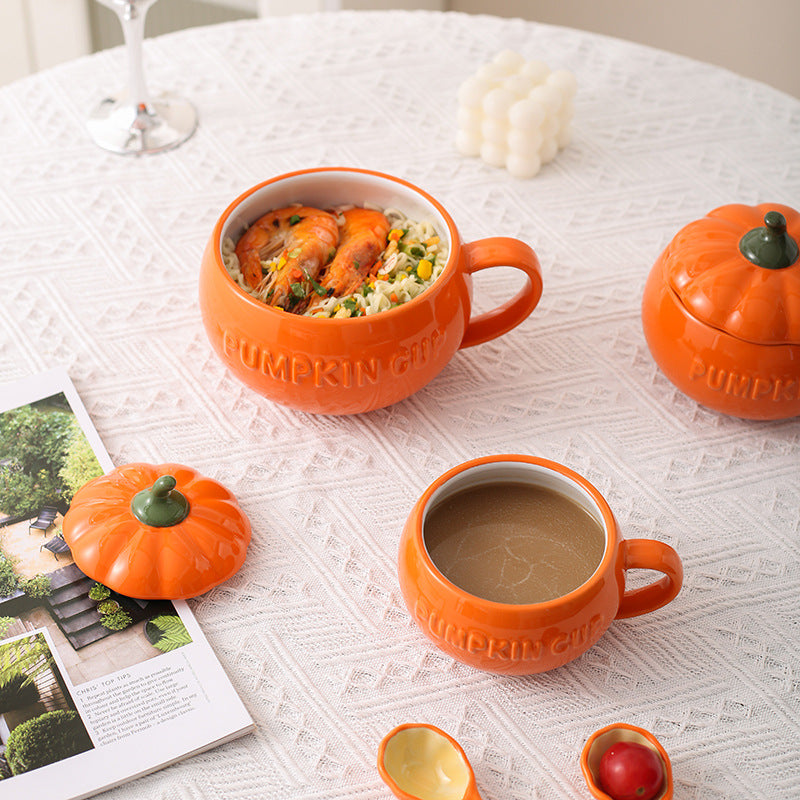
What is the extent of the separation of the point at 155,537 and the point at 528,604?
1.02 feet

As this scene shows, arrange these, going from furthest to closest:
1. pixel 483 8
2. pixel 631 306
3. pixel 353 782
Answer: pixel 483 8 < pixel 631 306 < pixel 353 782

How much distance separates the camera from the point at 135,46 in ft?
4.01

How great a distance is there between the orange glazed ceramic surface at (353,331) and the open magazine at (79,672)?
18 cm

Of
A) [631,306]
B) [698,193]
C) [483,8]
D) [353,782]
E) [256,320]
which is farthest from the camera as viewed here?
[483,8]

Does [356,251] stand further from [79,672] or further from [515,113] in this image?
[79,672]

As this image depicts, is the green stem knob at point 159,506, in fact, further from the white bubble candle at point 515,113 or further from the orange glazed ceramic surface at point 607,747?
the white bubble candle at point 515,113

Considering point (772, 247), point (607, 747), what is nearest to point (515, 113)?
point (772, 247)

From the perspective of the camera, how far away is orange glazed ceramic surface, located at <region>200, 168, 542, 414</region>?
865 mm

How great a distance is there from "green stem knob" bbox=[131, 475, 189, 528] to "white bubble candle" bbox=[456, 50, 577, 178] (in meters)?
0.65

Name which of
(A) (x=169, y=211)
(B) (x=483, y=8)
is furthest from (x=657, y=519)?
(B) (x=483, y=8)

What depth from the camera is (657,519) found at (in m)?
0.89

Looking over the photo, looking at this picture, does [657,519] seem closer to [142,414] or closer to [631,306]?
[631,306]

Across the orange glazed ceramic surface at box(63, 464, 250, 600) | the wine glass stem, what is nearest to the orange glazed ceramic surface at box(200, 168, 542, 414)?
the orange glazed ceramic surface at box(63, 464, 250, 600)

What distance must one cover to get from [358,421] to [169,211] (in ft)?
1.32
